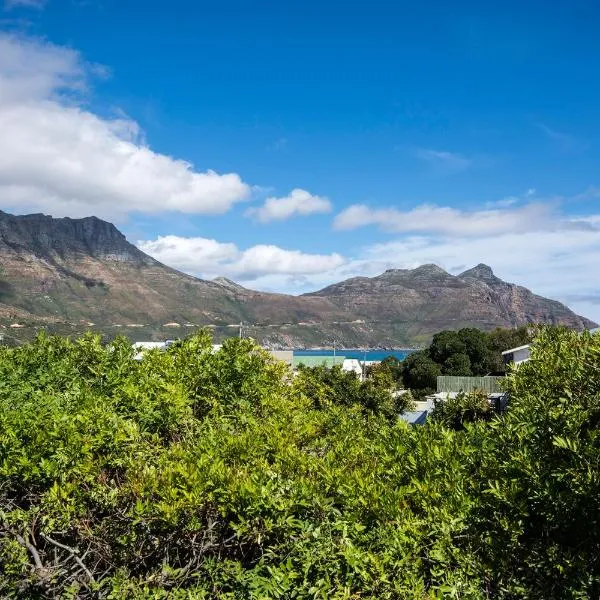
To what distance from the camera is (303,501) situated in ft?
20.2

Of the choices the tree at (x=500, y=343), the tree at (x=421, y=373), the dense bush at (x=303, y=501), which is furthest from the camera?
the tree at (x=500, y=343)

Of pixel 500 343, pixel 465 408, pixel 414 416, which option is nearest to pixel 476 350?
pixel 500 343

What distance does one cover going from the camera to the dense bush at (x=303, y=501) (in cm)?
527

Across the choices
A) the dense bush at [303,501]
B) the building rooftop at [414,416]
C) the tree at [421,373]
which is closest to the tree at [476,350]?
the tree at [421,373]

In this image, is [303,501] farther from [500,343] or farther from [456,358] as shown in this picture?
→ [500,343]

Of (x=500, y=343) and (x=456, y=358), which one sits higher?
(x=500, y=343)

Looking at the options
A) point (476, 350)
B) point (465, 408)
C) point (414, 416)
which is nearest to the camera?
point (465, 408)

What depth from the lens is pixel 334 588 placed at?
222 inches

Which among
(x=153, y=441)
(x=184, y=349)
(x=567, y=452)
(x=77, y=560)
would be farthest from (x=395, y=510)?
(x=184, y=349)

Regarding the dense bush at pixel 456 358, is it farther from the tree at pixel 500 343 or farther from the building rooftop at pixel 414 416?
the building rooftop at pixel 414 416

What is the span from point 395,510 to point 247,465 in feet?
6.60

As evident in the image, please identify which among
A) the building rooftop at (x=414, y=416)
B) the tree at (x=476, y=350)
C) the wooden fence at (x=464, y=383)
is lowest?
the building rooftop at (x=414, y=416)

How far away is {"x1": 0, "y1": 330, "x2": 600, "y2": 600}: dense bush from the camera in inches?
208

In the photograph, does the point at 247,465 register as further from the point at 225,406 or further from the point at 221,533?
the point at 225,406
